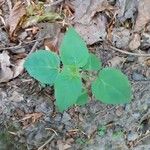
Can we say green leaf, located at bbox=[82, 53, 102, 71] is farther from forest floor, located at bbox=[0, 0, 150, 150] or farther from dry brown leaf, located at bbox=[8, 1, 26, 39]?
dry brown leaf, located at bbox=[8, 1, 26, 39]

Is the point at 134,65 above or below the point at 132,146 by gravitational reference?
above

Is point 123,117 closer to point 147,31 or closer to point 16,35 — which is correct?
point 147,31

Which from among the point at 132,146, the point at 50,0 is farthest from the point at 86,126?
A: the point at 50,0

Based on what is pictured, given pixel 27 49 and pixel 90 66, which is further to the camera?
pixel 27 49

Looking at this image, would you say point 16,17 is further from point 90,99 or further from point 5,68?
point 90,99

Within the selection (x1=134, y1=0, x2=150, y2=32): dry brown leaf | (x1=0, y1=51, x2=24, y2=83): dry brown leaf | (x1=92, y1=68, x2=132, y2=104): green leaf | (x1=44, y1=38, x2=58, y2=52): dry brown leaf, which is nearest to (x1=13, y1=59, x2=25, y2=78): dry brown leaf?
(x1=0, y1=51, x2=24, y2=83): dry brown leaf

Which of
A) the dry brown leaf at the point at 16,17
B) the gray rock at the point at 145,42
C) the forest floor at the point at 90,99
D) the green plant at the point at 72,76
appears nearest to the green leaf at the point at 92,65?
the green plant at the point at 72,76

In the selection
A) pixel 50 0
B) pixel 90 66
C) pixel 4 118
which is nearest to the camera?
pixel 90 66
